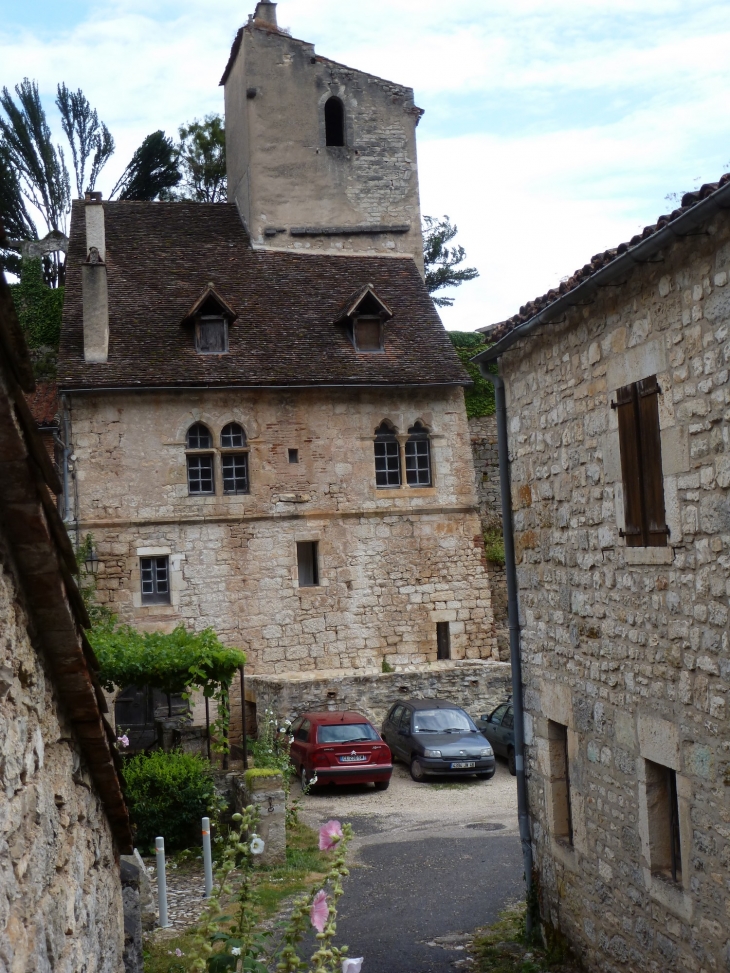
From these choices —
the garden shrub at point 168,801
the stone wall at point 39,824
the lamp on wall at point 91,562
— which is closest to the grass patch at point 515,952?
the garden shrub at point 168,801

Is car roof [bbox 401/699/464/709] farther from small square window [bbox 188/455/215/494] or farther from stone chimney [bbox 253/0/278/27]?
stone chimney [bbox 253/0/278/27]

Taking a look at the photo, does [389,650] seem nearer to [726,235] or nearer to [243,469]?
[243,469]


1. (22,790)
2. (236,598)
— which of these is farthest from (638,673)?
(236,598)

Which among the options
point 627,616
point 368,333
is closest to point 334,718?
point 368,333

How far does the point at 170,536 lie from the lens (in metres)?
20.9

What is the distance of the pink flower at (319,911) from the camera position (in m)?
4.11

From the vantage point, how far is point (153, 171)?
3753 cm

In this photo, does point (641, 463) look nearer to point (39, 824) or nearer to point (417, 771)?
point (39, 824)

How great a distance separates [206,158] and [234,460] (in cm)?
1917

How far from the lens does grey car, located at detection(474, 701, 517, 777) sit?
1825 centimetres

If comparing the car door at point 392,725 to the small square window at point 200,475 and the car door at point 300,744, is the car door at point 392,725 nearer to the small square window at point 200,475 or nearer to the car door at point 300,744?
the car door at point 300,744

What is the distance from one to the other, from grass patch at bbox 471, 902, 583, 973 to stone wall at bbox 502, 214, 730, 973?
0.82 feet

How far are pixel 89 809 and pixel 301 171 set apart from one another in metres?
21.5

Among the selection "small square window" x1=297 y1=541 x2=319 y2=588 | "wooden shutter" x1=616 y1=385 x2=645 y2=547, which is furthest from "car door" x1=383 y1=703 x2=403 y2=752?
"wooden shutter" x1=616 y1=385 x2=645 y2=547
